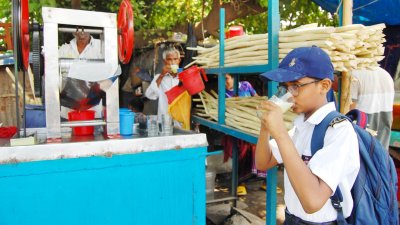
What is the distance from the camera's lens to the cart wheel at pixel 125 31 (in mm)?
1880

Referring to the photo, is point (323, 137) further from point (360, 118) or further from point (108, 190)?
point (108, 190)

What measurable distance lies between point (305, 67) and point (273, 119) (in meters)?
0.28

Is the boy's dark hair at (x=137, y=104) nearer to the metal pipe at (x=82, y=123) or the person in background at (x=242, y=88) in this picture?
the person in background at (x=242, y=88)

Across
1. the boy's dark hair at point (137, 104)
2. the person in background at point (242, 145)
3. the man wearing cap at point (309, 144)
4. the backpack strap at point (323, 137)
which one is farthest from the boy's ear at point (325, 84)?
the boy's dark hair at point (137, 104)

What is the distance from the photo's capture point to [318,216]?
59.6 inches

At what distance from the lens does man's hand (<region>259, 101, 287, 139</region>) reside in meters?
1.36

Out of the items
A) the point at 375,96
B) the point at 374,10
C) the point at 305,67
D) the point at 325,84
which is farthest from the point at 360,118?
the point at 374,10

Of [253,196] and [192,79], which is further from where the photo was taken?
[253,196]

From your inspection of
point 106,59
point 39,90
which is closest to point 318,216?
point 106,59

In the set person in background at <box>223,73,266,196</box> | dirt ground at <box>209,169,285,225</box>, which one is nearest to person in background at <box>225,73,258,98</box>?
person in background at <box>223,73,266,196</box>

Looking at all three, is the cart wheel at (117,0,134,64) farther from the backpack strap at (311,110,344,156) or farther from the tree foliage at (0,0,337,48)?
the tree foliage at (0,0,337,48)

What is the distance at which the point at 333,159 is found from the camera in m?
1.32

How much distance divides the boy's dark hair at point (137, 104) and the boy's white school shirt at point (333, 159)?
4401mm

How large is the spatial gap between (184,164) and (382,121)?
2955mm
